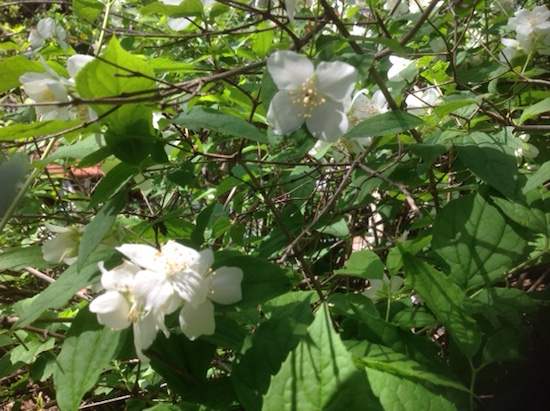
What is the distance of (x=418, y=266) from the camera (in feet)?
2.41

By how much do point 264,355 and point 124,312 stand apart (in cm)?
18

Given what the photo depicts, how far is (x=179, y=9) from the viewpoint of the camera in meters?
0.94

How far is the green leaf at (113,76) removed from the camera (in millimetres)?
626

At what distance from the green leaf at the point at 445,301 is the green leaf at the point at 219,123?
0.27 metres

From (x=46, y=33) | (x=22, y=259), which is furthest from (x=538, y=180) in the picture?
(x=46, y=33)

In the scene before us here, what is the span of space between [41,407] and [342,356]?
1.02 meters

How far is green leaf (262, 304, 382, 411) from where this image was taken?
0.54 metres

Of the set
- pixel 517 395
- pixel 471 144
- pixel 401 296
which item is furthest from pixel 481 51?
pixel 517 395

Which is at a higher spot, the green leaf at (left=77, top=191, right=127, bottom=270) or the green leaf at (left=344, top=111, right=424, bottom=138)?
the green leaf at (left=344, top=111, right=424, bottom=138)

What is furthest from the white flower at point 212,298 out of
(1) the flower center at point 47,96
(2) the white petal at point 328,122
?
(1) the flower center at point 47,96

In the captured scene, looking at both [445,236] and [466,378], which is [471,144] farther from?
[466,378]

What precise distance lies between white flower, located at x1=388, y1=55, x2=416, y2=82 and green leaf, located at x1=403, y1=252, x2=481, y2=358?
52cm

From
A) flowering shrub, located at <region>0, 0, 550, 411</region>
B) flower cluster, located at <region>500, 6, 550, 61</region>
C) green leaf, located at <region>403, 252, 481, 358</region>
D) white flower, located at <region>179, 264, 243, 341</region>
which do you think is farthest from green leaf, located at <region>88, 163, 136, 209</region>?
flower cluster, located at <region>500, 6, 550, 61</region>

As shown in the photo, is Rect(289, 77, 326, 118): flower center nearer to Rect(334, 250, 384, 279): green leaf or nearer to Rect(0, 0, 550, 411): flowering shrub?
Rect(0, 0, 550, 411): flowering shrub
